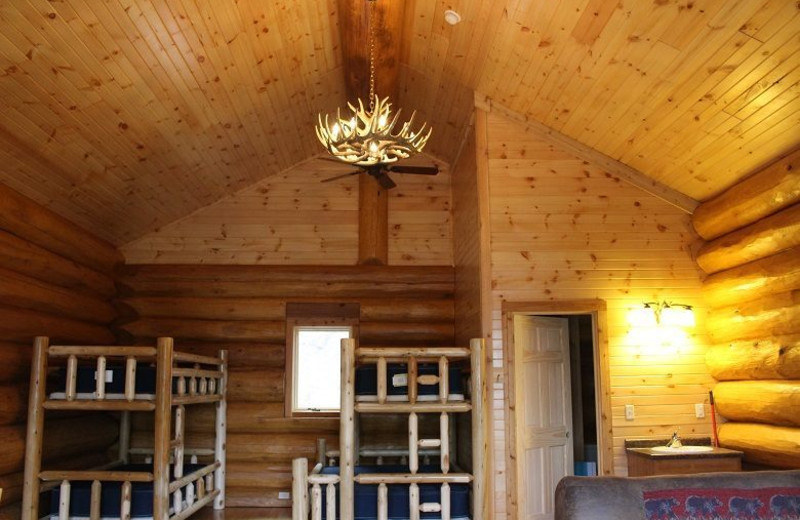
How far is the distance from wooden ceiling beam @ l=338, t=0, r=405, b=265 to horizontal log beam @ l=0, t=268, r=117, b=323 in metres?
3.27

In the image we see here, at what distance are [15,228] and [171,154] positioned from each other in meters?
1.69

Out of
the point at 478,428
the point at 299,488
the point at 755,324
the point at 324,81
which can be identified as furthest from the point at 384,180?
the point at 755,324

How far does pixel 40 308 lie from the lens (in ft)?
23.7

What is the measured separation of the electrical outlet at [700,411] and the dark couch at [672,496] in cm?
274

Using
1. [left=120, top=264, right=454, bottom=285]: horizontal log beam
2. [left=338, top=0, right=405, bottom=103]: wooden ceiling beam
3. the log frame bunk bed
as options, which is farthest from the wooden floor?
[left=338, top=0, right=405, bottom=103]: wooden ceiling beam

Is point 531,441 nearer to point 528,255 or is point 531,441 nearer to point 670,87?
point 528,255

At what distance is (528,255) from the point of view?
7281mm

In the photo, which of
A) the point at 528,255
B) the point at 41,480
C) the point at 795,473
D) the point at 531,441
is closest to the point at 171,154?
the point at 41,480

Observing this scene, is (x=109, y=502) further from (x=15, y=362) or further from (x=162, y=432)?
(x=15, y=362)

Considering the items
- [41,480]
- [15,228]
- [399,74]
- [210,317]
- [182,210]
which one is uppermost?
[399,74]

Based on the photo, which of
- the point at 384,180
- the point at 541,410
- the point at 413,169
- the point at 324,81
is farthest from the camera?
the point at 324,81

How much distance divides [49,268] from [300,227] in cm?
320

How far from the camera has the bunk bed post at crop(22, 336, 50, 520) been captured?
6477mm

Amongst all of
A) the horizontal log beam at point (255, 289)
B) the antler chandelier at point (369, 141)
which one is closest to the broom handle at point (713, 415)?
the antler chandelier at point (369, 141)
